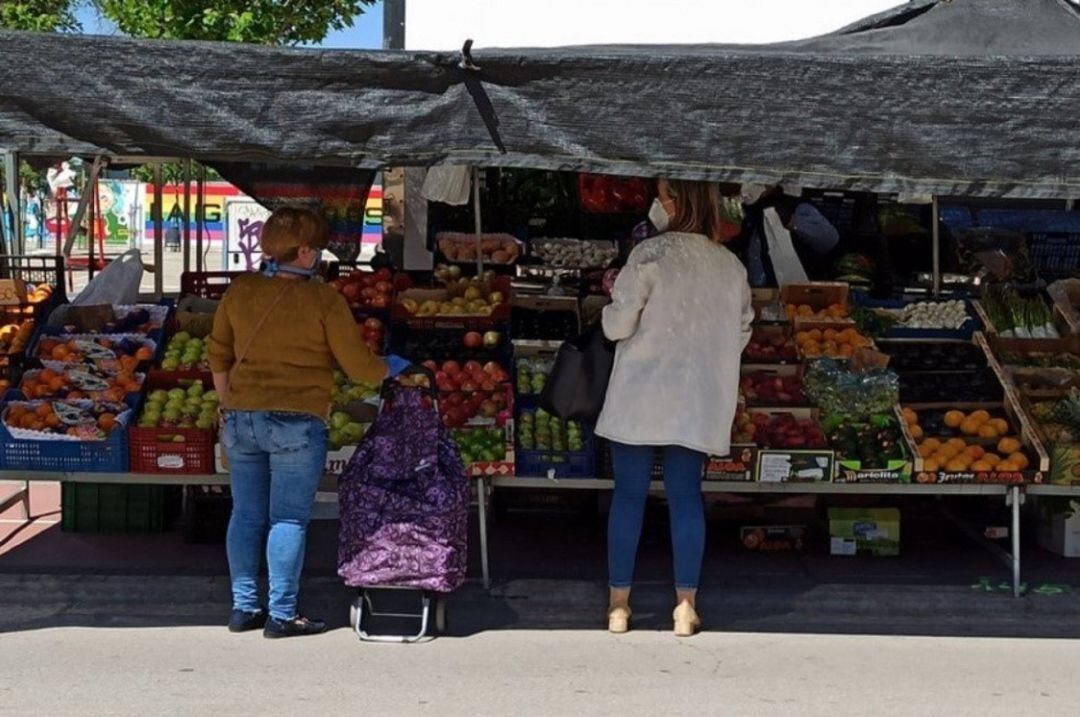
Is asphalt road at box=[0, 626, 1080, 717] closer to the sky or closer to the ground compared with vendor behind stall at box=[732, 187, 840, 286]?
closer to the ground

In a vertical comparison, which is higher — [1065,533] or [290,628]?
[1065,533]

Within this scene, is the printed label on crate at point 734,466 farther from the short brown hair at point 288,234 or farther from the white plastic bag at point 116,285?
the white plastic bag at point 116,285

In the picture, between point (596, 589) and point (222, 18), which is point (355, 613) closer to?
point (596, 589)

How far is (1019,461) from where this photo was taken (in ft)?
19.6

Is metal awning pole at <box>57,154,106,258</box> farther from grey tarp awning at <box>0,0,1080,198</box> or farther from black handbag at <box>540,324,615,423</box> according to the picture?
black handbag at <box>540,324,615,423</box>

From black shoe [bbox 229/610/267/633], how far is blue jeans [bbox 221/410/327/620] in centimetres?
9

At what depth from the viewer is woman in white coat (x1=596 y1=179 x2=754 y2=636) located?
5.14 metres

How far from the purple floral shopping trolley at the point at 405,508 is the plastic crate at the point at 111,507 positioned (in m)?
1.87

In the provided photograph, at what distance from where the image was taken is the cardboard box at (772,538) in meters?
6.74

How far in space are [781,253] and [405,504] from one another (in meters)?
3.58

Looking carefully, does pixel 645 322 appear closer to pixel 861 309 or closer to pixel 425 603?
pixel 425 603

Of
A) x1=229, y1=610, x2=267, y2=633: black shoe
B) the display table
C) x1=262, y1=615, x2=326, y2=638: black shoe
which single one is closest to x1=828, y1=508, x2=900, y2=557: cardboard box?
the display table

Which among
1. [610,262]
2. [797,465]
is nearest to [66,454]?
[797,465]

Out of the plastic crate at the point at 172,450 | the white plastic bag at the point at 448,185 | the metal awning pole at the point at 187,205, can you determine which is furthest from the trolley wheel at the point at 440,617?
the metal awning pole at the point at 187,205
